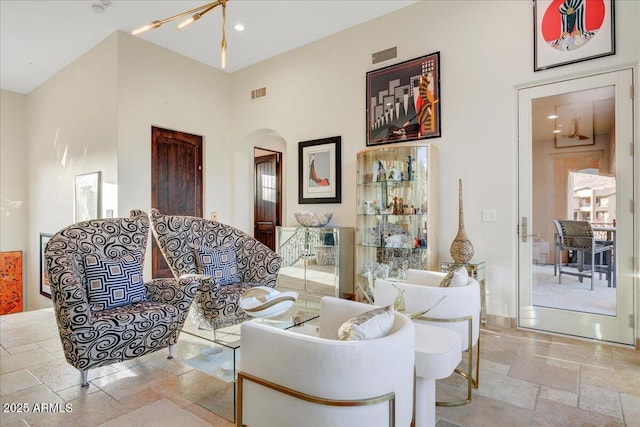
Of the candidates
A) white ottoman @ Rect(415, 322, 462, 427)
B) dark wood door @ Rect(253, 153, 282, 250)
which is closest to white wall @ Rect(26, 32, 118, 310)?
dark wood door @ Rect(253, 153, 282, 250)

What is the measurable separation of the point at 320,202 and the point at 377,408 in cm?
383

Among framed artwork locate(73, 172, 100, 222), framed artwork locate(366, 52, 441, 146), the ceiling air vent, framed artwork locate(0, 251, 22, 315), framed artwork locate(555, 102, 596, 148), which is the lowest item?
framed artwork locate(0, 251, 22, 315)

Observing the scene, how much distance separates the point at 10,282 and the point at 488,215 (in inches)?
326

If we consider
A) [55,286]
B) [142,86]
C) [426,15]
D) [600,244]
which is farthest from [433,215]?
[142,86]

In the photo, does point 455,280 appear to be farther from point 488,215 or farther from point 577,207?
point 577,207

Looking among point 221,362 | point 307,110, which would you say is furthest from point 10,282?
point 221,362

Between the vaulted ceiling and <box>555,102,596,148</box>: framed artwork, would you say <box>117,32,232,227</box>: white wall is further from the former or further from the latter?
<box>555,102,596,148</box>: framed artwork

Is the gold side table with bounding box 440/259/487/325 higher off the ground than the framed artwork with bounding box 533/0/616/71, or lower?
lower

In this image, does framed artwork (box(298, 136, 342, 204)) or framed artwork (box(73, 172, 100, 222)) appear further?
framed artwork (box(73, 172, 100, 222))

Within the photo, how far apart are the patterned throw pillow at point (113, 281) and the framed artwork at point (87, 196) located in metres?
2.59

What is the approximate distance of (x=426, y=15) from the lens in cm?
405

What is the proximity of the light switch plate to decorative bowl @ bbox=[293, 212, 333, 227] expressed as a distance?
1.90m

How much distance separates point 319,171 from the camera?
16.4 feet

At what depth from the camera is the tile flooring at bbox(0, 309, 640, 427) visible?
2.02 m
